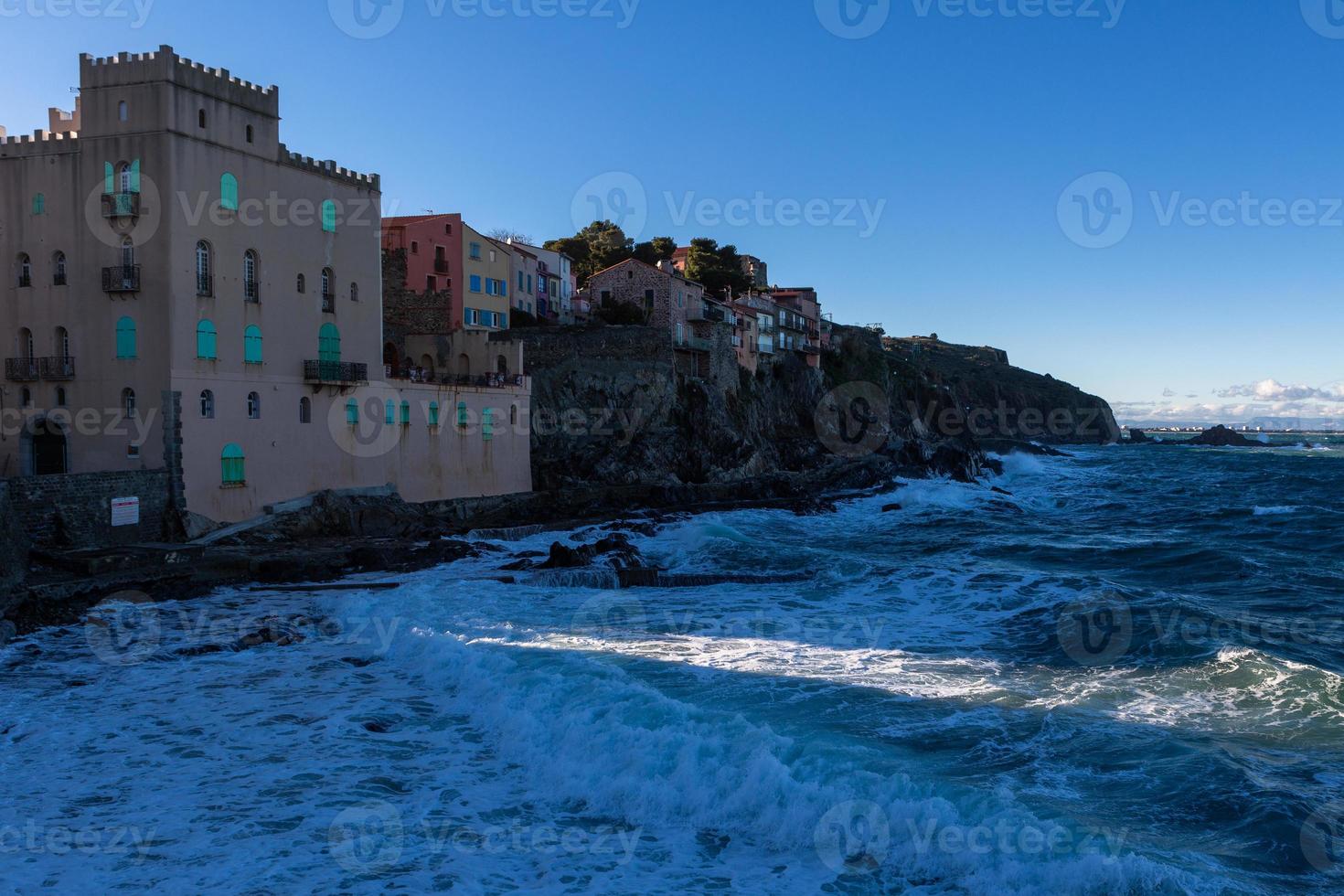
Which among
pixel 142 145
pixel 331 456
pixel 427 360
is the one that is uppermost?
pixel 142 145

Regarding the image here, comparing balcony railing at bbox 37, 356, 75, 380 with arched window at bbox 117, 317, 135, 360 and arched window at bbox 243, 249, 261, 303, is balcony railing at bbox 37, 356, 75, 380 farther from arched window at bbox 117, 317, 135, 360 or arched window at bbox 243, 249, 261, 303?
arched window at bbox 243, 249, 261, 303

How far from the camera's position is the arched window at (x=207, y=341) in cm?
2486

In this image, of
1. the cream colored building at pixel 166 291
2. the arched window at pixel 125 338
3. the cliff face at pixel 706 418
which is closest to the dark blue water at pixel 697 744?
the cream colored building at pixel 166 291

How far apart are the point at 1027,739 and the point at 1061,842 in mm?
2772

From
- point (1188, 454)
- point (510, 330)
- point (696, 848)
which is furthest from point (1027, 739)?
point (1188, 454)

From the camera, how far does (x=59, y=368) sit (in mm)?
24734

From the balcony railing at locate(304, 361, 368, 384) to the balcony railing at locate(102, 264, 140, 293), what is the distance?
5.17 meters

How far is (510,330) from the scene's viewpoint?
45.7 m

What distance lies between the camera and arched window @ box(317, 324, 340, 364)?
2862cm

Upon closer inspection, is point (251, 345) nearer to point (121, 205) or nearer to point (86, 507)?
point (121, 205)

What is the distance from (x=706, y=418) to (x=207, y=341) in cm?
2724

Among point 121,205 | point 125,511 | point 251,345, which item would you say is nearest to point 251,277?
point 251,345

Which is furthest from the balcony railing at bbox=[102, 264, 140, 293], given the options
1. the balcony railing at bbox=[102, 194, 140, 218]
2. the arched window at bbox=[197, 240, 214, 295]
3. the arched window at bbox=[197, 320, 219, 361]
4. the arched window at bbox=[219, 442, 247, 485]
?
the arched window at bbox=[219, 442, 247, 485]

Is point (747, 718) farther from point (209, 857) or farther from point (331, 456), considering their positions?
point (331, 456)
